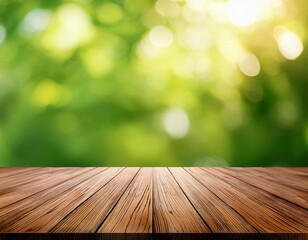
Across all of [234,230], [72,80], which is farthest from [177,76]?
[234,230]

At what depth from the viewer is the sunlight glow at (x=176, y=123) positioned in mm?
2936

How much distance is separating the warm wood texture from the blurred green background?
3.64ft

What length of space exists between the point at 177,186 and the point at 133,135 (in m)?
1.30

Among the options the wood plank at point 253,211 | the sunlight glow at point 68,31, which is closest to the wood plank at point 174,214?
the wood plank at point 253,211

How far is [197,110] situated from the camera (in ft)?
9.73

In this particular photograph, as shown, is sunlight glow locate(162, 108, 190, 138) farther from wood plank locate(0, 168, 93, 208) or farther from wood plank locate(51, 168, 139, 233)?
wood plank locate(51, 168, 139, 233)

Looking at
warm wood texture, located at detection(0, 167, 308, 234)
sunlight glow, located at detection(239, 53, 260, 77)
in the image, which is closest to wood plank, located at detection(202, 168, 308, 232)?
warm wood texture, located at detection(0, 167, 308, 234)

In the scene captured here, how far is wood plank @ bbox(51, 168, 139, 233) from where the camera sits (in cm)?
92

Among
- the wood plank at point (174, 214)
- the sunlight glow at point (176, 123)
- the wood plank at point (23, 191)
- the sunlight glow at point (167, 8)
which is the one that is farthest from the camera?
the sunlight glow at point (167, 8)

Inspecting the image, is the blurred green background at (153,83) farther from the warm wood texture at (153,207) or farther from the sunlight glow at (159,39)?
the warm wood texture at (153,207)

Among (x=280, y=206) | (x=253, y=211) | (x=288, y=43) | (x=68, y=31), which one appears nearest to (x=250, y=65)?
(x=288, y=43)

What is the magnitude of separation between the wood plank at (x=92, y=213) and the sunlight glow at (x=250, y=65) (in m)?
1.72

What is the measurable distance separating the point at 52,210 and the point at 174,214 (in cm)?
33

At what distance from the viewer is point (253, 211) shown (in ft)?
3.67
